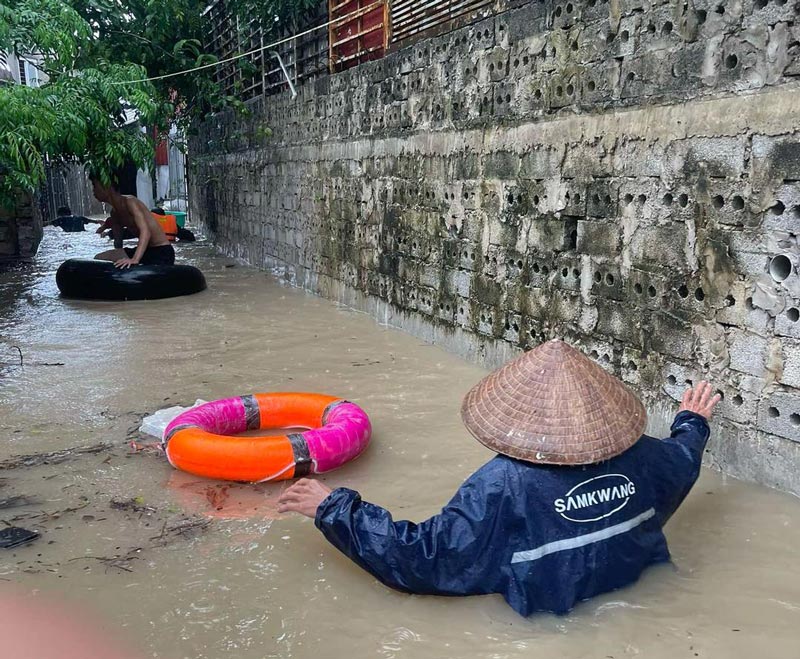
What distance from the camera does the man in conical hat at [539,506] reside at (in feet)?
7.72

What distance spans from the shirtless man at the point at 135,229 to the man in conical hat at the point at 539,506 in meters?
7.28

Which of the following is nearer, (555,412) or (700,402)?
(555,412)

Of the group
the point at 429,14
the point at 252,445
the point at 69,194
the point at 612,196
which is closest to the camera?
the point at 252,445

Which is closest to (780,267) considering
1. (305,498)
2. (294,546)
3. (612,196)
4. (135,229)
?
(612,196)

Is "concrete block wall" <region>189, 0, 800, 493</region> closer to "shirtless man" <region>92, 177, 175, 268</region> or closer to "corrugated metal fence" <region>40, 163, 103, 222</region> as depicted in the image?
"shirtless man" <region>92, 177, 175, 268</region>

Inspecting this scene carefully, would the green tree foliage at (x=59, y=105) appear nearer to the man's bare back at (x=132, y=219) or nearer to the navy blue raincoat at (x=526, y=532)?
the man's bare back at (x=132, y=219)

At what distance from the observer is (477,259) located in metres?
5.58

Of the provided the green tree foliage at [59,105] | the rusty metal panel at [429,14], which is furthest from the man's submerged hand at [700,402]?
the green tree foliage at [59,105]

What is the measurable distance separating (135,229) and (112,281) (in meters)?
1.45

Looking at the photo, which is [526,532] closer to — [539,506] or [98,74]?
[539,506]

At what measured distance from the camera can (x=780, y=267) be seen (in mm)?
3215

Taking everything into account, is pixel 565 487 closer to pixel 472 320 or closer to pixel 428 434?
pixel 428 434

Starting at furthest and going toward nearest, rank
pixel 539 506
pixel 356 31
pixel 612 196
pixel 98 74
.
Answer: pixel 98 74 → pixel 356 31 → pixel 612 196 → pixel 539 506

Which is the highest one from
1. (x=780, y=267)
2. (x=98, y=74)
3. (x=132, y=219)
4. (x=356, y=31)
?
(x=356, y=31)
